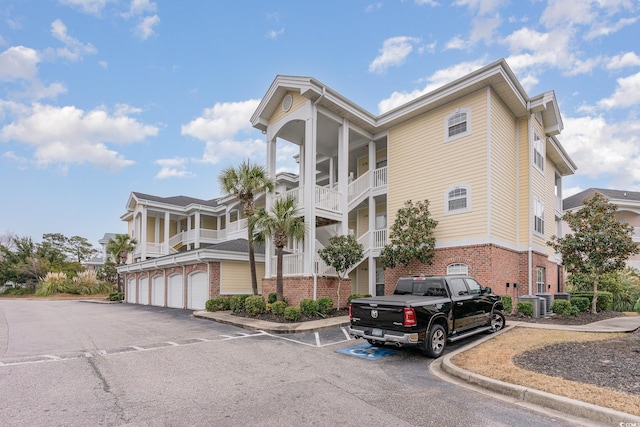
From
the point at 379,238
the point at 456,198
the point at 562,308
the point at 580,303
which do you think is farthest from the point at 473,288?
the point at 379,238

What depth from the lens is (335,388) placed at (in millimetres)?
6148

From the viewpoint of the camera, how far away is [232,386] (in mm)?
6297

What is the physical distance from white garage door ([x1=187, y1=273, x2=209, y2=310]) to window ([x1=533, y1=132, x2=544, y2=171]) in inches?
683

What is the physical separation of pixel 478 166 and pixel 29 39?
672 inches

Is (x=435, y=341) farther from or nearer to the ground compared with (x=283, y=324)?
farther from the ground

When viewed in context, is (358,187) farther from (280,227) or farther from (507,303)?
(507,303)

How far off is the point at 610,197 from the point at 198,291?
3201 centimetres

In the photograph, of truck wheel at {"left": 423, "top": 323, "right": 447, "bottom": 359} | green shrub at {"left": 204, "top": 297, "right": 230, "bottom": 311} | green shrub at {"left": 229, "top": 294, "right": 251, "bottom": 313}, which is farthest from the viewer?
green shrub at {"left": 204, "top": 297, "right": 230, "bottom": 311}

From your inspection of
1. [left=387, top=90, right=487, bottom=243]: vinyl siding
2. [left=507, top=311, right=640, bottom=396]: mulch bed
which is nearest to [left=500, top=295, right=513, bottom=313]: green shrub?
[left=387, top=90, right=487, bottom=243]: vinyl siding

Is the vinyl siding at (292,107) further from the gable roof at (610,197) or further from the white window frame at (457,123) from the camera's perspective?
the gable roof at (610,197)

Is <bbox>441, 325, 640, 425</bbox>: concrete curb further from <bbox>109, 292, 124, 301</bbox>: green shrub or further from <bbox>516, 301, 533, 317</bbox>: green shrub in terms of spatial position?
<bbox>109, 292, 124, 301</bbox>: green shrub

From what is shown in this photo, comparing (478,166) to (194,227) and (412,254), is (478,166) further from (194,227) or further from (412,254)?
(194,227)

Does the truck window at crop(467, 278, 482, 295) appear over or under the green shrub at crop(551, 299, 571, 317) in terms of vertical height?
over

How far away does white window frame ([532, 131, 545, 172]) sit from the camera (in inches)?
676
